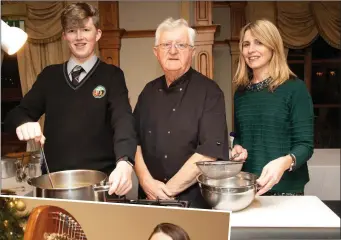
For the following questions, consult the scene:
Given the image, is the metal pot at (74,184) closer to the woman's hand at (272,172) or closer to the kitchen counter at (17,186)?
the kitchen counter at (17,186)

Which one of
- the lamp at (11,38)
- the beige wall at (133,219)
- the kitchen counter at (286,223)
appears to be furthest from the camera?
the lamp at (11,38)

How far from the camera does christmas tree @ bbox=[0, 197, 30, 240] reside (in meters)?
0.66

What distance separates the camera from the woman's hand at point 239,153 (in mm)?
760

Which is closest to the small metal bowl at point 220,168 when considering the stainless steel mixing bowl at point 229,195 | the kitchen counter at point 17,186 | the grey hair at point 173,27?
the stainless steel mixing bowl at point 229,195

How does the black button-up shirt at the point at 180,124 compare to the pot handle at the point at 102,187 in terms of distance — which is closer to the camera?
the pot handle at the point at 102,187

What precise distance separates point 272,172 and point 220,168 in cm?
11

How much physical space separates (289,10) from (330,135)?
0.96 ft

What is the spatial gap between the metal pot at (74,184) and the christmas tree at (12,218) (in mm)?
43

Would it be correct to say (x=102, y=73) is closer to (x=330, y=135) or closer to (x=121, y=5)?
(x=121, y=5)

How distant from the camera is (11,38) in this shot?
0.80m

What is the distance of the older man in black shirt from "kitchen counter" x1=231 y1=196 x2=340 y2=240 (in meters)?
0.10

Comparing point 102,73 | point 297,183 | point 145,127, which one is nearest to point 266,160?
point 297,183

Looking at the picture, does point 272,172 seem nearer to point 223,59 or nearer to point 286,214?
point 286,214

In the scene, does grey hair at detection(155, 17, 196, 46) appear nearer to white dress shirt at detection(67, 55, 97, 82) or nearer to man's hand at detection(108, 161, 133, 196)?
white dress shirt at detection(67, 55, 97, 82)
